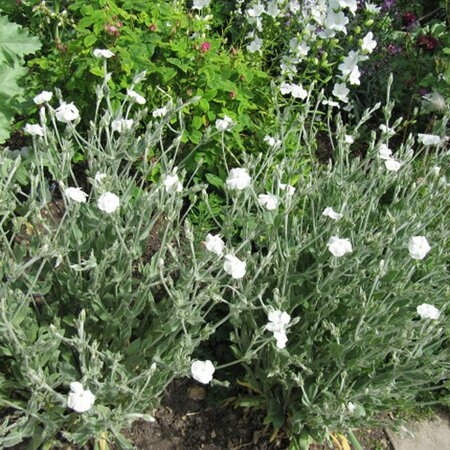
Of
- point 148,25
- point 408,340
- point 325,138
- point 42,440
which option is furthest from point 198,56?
point 42,440

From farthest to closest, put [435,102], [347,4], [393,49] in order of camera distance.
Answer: [393,49]
[435,102]
[347,4]

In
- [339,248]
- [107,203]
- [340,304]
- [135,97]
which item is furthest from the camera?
[340,304]

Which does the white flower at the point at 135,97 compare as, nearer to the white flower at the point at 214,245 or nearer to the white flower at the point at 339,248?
the white flower at the point at 214,245

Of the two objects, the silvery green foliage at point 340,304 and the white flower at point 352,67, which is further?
the white flower at point 352,67

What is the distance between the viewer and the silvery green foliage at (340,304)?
6.19 ft

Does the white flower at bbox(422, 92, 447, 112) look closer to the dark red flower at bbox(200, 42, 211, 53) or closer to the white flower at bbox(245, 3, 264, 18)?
the white flower at bbox(245, 3, 264, 18)

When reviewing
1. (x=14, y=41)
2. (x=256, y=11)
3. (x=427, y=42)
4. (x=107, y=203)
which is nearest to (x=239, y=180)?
(x=107, y=203)

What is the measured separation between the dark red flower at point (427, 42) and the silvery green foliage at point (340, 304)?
4.40ft

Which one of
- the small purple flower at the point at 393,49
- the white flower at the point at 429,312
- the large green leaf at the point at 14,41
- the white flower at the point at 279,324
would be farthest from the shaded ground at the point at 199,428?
the small purple flower at the point at 393,49

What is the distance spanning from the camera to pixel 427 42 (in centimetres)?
336

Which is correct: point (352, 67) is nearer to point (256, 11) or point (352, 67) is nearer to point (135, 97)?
point (256, 11)

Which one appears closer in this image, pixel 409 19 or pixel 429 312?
pixel 429 312

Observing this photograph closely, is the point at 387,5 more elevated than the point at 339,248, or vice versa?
the point at 387,5

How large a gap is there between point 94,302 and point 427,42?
97.6 inches
